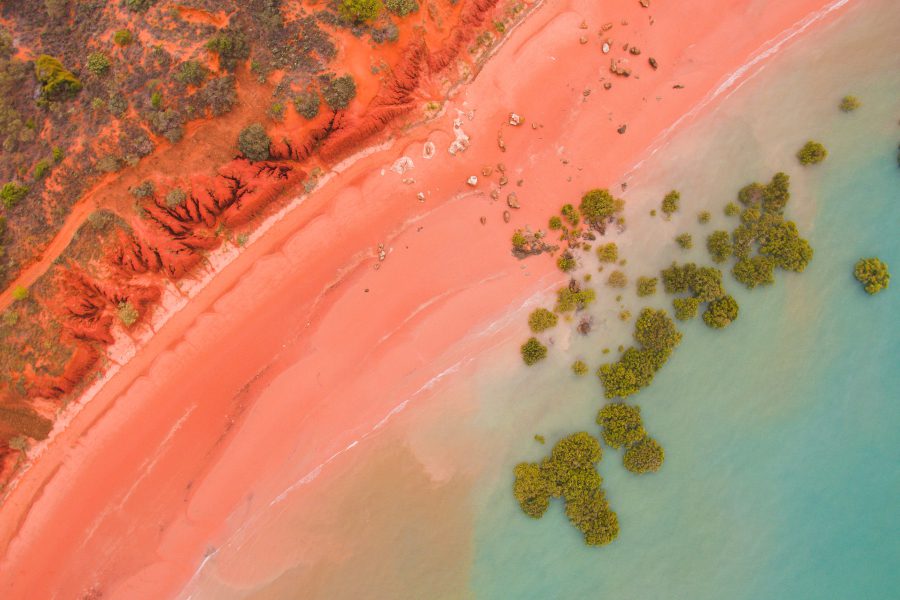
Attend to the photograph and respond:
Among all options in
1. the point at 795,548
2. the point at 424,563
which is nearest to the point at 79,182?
the point at 424,563

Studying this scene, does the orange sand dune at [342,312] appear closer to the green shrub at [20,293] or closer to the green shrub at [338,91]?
the green shrub at [338,91]

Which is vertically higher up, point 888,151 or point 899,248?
point 888,151

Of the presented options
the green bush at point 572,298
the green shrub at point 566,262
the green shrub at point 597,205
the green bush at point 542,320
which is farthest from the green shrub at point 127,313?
the green shrub at point 597,205

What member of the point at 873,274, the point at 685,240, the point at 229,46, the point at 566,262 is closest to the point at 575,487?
the point at 566,262

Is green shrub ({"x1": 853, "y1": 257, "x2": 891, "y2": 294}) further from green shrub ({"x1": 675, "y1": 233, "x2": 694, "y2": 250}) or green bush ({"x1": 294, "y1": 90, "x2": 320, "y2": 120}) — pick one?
green bush ({"x1": 294, "y1": 90, "x2": 320, "y2": 120})

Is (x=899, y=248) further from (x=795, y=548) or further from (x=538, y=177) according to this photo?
(x=538, y=177)

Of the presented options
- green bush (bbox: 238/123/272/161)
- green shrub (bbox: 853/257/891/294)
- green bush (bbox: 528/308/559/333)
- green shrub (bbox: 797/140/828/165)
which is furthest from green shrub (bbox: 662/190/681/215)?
green bush (bbox: 238/123/272/161)
